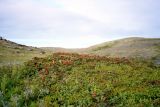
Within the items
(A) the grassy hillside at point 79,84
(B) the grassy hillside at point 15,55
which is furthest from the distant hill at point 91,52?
(A) the grassy hillside at point 79,84

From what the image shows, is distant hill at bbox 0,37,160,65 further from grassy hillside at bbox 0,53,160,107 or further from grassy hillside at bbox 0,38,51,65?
grassy hillside at bbox 0,53,160,107

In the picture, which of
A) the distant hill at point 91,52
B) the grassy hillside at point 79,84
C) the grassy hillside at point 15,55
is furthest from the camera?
the distant hill at point 91,52

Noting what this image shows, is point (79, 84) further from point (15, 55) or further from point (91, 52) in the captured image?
point (91, 52)

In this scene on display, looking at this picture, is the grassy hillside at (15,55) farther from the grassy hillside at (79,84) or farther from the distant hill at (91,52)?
the grassy hillside at (79,84)

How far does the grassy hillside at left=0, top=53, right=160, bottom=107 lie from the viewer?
1820 centimetres

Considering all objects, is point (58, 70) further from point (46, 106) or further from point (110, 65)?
point (46, 106)

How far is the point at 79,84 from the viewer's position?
21.4m

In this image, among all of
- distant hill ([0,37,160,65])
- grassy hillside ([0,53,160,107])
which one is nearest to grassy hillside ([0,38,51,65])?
distant hill ([0,37,160,65])

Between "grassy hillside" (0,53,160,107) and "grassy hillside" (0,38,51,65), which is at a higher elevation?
"grassy hillside" (0,38,51,65)

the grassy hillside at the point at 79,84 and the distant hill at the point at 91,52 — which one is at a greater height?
the distant hill at the point at 91,52

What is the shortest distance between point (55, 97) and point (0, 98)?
3293 mm

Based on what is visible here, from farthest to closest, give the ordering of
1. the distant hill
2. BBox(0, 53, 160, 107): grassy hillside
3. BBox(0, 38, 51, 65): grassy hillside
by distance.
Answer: the distant hill, BBox(0, 38, 51, 65): grassy hillside, BBox(0, 53, 160, 107): grassy hillside

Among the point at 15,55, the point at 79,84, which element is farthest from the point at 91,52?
the point at 79,84

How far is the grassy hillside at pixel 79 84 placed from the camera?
717 inches
